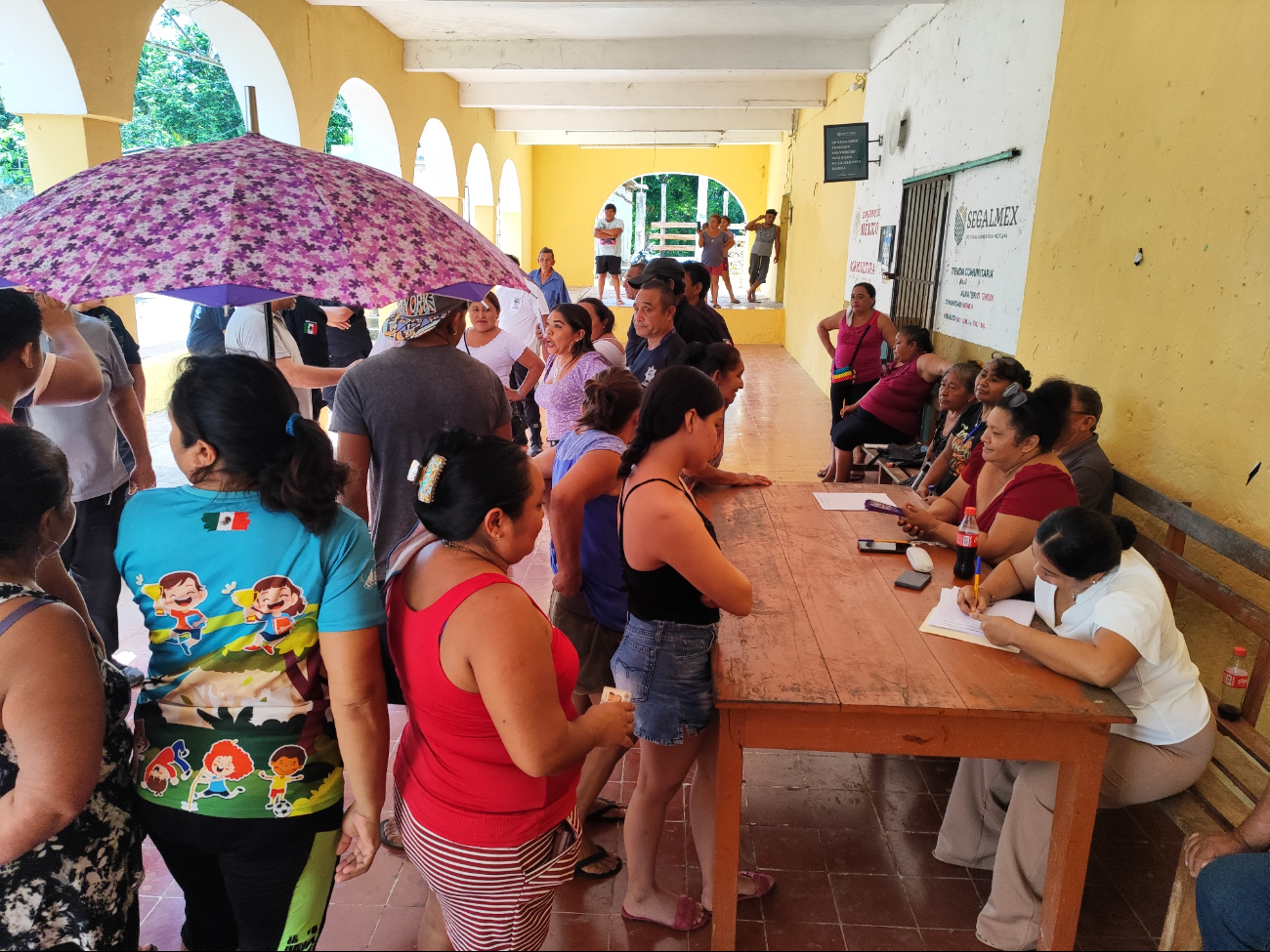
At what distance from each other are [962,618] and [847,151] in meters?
6.85

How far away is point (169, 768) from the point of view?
4.79ft

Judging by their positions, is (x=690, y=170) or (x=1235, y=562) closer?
(x=1235, y=562)

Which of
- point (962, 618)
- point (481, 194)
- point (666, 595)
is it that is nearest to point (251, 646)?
point (666, 595)

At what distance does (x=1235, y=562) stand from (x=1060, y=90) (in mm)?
2704

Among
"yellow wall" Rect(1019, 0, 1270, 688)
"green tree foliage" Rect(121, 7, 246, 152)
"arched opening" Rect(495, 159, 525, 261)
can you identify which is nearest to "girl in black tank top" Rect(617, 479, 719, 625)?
"yellow wall" Rect(1019, 0, 1270, 688)

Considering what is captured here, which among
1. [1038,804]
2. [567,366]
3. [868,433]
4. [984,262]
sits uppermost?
[984,262]

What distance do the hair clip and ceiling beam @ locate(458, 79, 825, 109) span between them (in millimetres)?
11124

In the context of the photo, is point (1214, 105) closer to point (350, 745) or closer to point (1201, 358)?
point (1201, 358)

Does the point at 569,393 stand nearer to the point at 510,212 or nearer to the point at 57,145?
the point at 57,145

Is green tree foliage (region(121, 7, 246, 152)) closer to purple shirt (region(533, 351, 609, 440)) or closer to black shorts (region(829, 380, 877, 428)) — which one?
black shorts (region(829, 380, 877, 428))

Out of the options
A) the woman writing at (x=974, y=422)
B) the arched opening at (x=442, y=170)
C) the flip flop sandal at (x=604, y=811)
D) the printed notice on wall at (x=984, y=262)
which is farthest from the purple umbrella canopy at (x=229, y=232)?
the arched opening at (x=442, y=170)

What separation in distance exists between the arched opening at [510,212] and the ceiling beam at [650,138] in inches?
27.9

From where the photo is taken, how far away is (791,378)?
11188 millimetres

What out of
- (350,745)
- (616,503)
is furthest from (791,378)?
(350,745)
